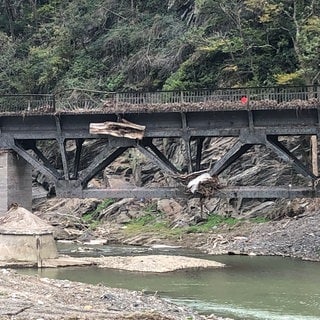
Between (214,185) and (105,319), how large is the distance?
13758 mm

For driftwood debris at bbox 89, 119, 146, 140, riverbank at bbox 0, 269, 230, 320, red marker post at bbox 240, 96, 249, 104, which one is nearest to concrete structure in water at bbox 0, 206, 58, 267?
riverbank at bbox 0, 269, 230, 320

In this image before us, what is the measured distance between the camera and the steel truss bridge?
26.7 meters

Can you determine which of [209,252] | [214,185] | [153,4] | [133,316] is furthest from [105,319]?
Result: [153,4]

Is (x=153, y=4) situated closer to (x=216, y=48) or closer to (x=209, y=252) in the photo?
(x=216, y=48)

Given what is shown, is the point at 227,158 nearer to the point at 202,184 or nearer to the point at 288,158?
the point at 202,184

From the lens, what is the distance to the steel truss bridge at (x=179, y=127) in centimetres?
2666

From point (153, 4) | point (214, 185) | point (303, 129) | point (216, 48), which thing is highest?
point (153, 4)

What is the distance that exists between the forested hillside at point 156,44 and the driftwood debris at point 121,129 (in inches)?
427

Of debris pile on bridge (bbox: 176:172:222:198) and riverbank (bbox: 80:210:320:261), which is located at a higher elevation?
debris pile on bridge (bbox: 176:172:222:198)

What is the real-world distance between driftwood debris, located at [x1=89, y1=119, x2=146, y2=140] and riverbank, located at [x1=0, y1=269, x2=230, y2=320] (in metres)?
9.31

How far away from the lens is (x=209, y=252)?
2988 cm

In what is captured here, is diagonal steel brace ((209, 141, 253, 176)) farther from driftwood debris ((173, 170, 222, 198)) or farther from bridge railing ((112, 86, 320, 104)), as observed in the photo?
bridge railing ((112, 86, 320, 104))

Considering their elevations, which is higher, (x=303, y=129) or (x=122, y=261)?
(x=303, y=129)

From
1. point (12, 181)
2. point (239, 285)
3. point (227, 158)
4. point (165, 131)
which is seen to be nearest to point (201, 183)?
point (227, 158)
